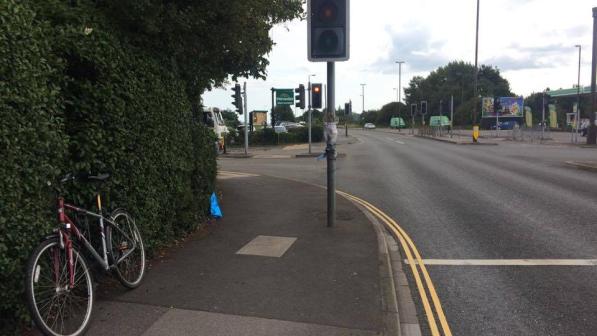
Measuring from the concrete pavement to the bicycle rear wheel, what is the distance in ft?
0.48

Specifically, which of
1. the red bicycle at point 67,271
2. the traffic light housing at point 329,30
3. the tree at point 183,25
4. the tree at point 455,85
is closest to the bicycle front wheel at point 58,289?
the red bicycle at point 67,271

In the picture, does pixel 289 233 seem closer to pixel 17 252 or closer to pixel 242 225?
pixel 242 225

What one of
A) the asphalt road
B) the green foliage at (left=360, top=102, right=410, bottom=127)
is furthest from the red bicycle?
the green foliage at (left=360, top=102, right=410, bottom=127)

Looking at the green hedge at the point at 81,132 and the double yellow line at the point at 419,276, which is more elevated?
the green hedge at the point at 81,132

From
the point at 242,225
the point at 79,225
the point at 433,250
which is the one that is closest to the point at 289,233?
the point at 242,225

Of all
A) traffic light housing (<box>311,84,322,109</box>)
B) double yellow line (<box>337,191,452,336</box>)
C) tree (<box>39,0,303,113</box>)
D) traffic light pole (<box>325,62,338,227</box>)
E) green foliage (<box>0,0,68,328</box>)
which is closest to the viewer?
green foliage (<box>0,0,68,328</box>)

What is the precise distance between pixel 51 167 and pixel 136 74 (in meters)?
1.87

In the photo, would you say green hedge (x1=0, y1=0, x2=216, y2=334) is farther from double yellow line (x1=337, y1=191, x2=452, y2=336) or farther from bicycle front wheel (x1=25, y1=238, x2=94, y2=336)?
double yellow line (x1=337, y1=191, x2=452, y2=336)

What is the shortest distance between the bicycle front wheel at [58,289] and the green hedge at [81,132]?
0.43 ft

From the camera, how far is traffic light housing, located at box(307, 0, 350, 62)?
7707mm

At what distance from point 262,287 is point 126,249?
4.63 ft

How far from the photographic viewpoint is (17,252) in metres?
3.65

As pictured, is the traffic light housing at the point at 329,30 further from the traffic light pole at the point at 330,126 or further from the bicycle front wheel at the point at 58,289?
the bicycle front wheel at the point at 58,289

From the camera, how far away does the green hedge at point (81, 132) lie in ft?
11.6
